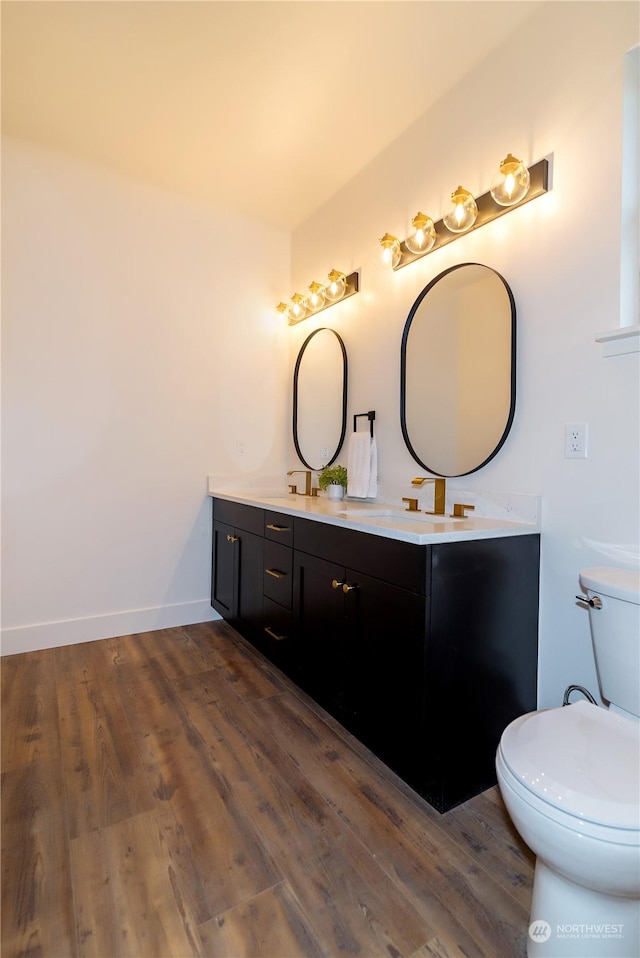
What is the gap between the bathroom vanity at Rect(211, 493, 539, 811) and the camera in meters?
1.37

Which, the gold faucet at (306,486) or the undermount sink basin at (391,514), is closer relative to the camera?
the undermount sink basin at (391,514)

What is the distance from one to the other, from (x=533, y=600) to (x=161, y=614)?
2113 millimetres

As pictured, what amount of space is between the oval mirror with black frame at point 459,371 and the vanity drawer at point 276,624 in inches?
35.9

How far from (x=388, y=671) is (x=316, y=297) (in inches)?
85.3

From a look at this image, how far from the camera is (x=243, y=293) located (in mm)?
3070

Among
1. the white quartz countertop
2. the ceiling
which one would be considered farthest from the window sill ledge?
the ceiling

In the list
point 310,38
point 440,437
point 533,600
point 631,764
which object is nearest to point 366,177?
point 310,38

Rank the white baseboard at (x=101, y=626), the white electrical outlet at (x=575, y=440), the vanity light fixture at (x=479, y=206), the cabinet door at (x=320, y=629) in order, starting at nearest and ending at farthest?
the white electrical outlet at (x=575, y=440) → the vanity light fixture at (x=479, y=206) → the cabinet door at (x=320, y=629) → the white baseboard at (x=101, y=626)

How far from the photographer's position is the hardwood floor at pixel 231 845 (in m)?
1.02

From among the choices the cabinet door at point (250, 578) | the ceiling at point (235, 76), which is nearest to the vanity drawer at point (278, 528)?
the cabinet door at point (250, 578)

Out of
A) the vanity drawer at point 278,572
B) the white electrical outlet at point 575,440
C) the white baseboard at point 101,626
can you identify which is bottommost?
the white baseboard at point 101,626

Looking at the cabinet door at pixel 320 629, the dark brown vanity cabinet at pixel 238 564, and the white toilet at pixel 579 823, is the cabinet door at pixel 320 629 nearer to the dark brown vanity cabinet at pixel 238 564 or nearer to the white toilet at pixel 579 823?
the dark brown vanity cabinet at pixel 238 564

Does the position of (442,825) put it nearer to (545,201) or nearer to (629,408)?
(629,408)

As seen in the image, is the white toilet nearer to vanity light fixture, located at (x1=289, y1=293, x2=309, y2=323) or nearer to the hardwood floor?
the hardwood floor
